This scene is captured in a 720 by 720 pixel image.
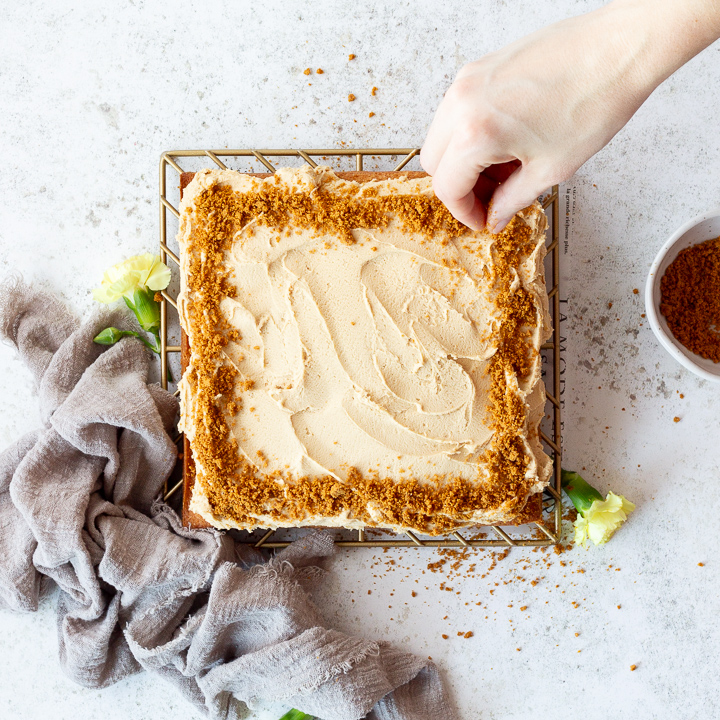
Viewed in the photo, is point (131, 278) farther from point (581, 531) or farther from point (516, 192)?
point (581, 531)

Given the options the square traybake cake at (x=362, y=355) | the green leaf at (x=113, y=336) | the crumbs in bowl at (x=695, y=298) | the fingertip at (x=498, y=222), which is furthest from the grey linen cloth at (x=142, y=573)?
the crumbs in bowl at (x=695, y=298)

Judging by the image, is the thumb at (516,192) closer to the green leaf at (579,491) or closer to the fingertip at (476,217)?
the fingertip at (476,217)

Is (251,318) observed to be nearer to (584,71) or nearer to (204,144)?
(204,144)

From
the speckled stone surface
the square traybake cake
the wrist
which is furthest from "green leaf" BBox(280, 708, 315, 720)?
the wrist

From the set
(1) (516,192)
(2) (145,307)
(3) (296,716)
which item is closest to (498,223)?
(1) (516,192)

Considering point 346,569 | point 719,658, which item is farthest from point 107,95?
point 719,658

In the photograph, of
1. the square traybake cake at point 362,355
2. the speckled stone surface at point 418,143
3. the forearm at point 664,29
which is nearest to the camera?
the forearm at point 664,29

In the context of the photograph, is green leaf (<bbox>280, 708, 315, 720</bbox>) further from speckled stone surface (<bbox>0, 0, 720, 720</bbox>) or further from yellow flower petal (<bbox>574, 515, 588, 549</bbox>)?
yellow flower petal (<bbox>574, 515, 588, 549</bbox>)

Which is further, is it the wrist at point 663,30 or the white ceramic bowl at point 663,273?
the white ceramic bowl at point 663,273
